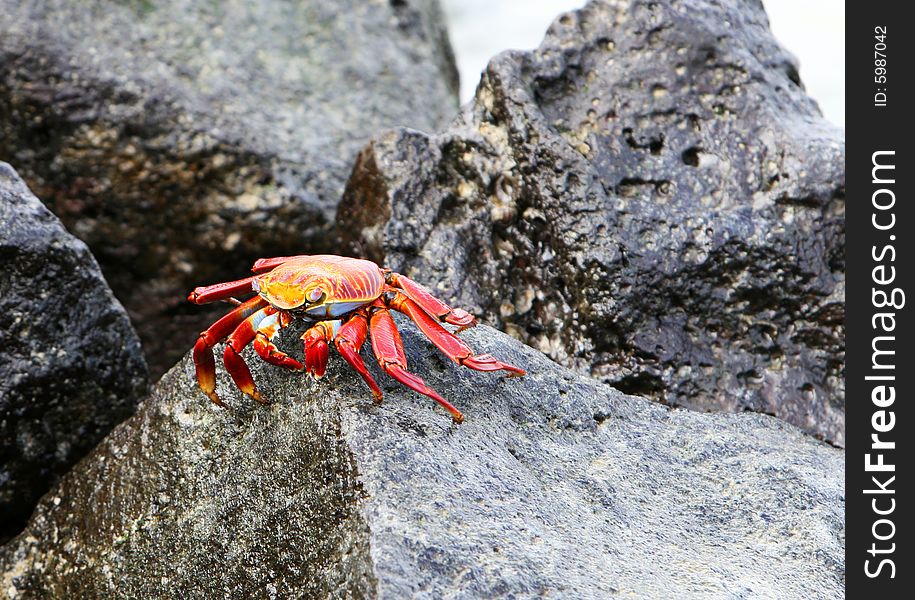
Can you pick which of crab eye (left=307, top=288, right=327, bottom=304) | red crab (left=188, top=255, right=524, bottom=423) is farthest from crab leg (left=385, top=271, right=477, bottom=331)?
crab eye (left=307, top=288, right=327, bottom=304)

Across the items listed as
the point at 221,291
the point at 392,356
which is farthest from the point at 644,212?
the point at 221,291

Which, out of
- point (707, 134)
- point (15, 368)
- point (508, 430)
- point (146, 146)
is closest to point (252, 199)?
point (146, 146)

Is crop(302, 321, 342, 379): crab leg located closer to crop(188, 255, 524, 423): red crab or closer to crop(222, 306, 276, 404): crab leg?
crop(188, 255, 524, 423): red crab

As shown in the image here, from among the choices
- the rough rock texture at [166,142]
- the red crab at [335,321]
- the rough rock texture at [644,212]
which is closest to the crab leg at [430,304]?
the red crab at [335,321]

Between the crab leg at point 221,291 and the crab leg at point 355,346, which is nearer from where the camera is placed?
the crab leg at point 355,346

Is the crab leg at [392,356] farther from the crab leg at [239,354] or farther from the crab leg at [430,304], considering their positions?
the crab leg at [239,354]

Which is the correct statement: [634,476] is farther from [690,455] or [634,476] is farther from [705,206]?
[705,206]
